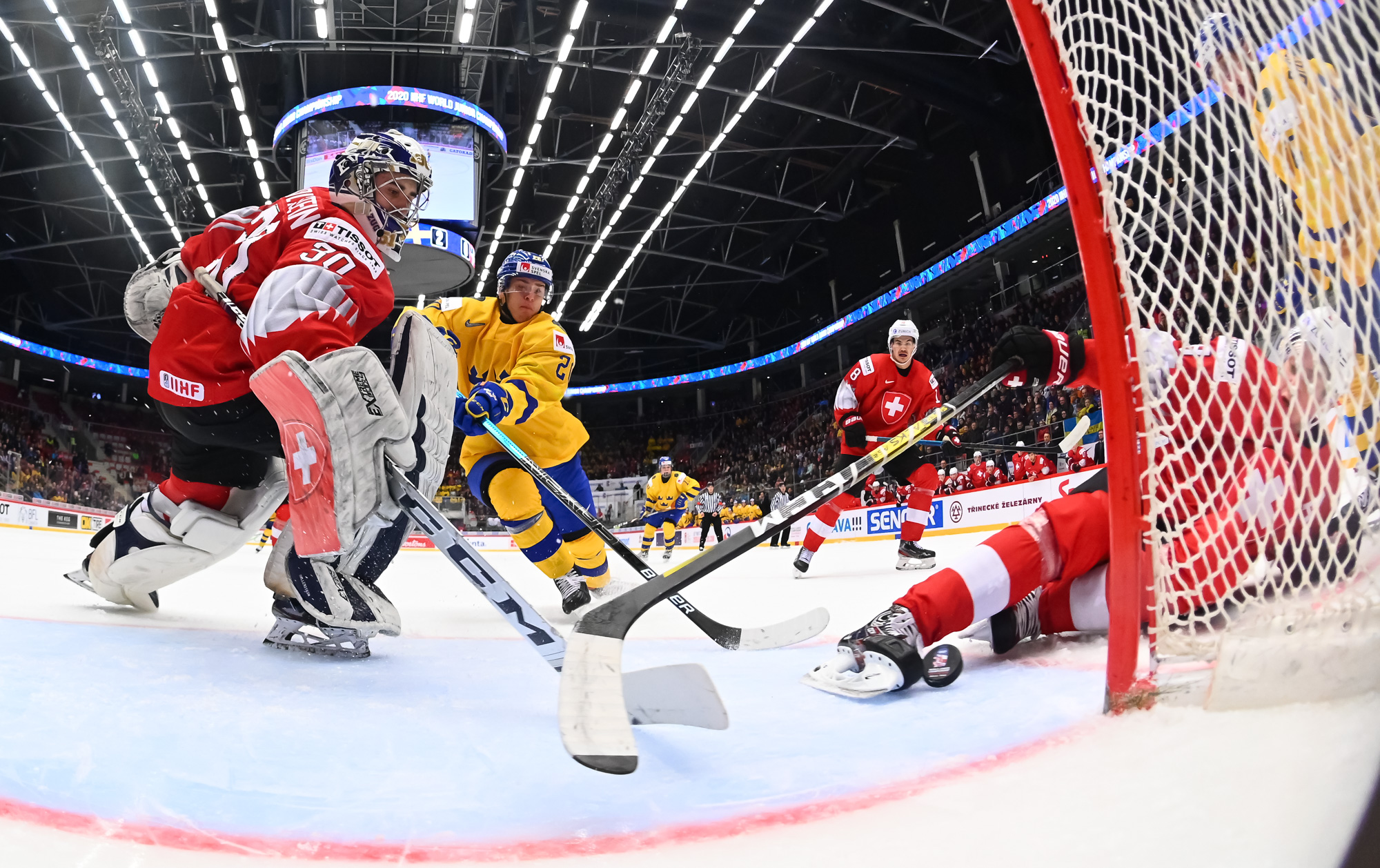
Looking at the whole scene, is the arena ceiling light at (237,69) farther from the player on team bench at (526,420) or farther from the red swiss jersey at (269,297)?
the red swiss jersey at (269,297)

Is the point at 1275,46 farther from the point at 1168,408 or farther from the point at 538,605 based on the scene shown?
the point at 538,605

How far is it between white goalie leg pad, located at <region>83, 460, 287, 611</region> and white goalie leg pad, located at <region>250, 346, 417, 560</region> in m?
0.72

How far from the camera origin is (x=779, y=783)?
2.83ft

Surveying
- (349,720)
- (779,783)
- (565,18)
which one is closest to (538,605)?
(349,720)

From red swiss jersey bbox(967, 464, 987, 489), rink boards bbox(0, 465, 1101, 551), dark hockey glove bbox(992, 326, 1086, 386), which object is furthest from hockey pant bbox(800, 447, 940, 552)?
red swiss jersey bbox(967, 464, 987, 489)

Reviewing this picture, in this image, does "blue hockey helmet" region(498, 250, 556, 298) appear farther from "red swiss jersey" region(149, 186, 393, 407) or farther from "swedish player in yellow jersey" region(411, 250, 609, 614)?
"red swiss jersey" region(149, 186, 393, 407)

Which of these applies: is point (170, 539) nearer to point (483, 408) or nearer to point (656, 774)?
point (483, 408)

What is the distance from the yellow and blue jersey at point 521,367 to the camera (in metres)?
3.08

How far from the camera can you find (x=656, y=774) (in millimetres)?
889

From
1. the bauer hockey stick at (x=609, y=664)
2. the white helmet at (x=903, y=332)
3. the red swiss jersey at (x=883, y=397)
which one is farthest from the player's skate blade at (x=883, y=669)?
the white helmet at (x=903, y=332)

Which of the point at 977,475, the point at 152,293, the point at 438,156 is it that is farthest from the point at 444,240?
the point at 152,293

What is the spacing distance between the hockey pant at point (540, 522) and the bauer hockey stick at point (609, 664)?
66.0 inches

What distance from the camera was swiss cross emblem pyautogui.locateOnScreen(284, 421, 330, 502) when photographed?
1410 mm

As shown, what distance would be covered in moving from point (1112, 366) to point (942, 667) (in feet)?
2.00
